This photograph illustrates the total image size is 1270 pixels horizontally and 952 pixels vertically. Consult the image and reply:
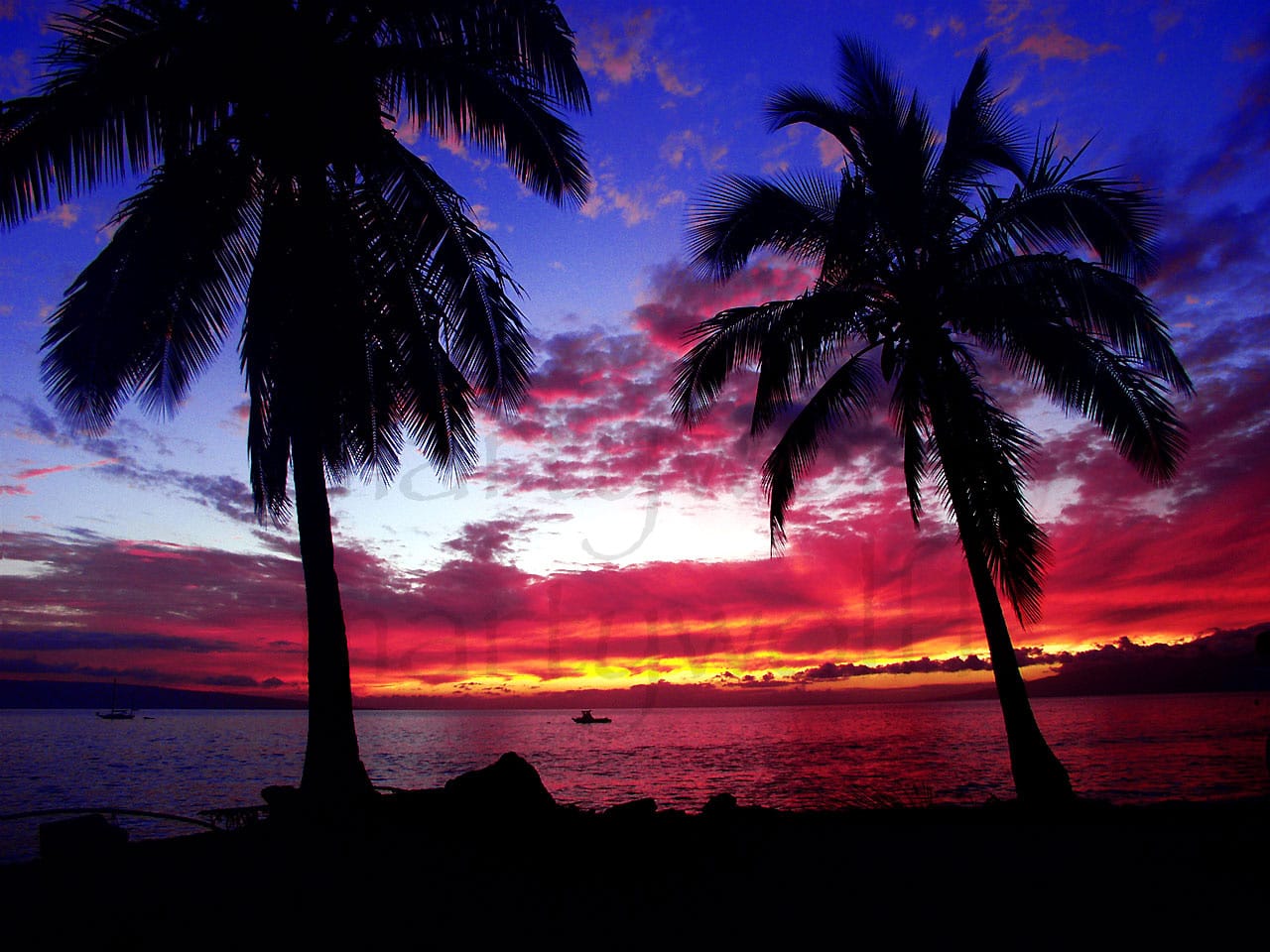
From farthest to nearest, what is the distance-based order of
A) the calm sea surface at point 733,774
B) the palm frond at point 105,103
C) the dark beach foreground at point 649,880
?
the calm sea surface at point 733,774 → the palm frond at point 105,103 → the dark beach foreground at point 649,880

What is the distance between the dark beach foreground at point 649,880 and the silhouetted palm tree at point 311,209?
79.7 inches

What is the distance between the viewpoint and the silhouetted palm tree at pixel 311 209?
29.6 feet

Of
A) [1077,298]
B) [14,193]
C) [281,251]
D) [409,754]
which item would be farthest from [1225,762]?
[409,754]

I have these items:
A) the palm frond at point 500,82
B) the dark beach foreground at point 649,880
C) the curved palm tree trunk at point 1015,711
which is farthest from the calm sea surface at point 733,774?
the palm frond at point 500,82

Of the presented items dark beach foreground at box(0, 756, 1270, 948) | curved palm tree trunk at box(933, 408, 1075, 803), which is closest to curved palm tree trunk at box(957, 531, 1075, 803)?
curved palm tree trunk at box(933, 408, 1075, 803)

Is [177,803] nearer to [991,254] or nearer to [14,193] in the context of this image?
[14,193]

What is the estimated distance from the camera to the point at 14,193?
8.80 m

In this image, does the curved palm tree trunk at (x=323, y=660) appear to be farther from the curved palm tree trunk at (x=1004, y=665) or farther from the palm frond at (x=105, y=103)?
the curved palm tree trunk at (x=1004, y=665)

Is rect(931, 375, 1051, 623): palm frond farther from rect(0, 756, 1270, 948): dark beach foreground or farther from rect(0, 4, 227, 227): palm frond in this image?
rect(0, 4, 227, 227): palm frond

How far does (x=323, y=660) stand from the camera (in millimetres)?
9156

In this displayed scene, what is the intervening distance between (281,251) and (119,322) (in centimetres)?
221

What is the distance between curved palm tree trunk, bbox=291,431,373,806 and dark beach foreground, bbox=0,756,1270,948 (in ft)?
1.44

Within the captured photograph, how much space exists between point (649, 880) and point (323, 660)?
17.4 feet

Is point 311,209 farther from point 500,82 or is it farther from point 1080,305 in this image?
point 1080,305
